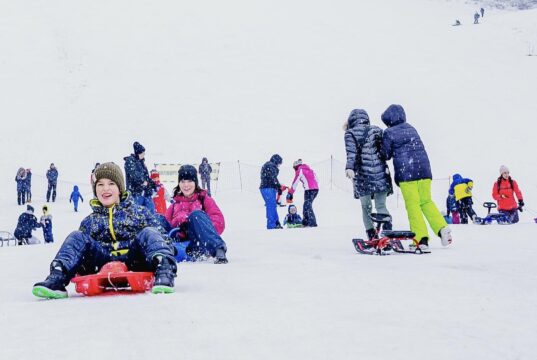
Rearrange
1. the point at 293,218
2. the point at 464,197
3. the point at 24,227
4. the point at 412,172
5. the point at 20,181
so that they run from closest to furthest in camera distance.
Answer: the point at 412,172 → the point at 24,227 → the point at 293,218 → the point at 464,197 → the point at 20,181

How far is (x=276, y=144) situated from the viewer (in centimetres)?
3056

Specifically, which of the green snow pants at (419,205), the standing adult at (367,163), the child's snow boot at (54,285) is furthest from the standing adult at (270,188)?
the child's snow boot at (54,285)

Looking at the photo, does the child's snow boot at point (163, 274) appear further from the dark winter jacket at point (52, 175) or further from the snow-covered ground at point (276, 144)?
the dark winter jacket at point (52, 175)

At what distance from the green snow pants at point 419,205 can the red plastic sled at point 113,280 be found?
13.0 ft

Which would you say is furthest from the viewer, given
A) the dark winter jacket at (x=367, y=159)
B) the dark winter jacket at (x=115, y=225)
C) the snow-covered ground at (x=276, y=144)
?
the dark winter jacket at (x=367, y=159)

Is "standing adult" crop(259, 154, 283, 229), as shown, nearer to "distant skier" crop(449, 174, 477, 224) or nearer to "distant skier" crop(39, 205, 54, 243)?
"distant skier" crop(449, 174, 477, 224)

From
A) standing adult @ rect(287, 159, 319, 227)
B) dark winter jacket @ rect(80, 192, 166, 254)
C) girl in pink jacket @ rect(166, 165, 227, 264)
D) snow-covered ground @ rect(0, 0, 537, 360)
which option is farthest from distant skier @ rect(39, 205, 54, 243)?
dark winter jacket @ rect(80, 192, 166, 254)

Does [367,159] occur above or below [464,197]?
above

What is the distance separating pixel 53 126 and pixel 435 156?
18.5 metres

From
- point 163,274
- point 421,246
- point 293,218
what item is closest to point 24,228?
point 293,218

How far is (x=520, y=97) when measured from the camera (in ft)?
114

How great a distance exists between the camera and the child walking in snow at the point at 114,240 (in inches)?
153

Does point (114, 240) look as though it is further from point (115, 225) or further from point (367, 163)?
point (367, 163)

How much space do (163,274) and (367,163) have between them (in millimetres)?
4181
